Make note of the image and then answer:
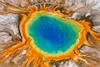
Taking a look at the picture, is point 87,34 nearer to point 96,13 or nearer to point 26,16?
point 96,13

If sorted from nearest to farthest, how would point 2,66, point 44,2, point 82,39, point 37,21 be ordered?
point 2,66 → point 82,39 → point 37,21 → point 44,2

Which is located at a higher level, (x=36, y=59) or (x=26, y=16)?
(x=26, y=16)

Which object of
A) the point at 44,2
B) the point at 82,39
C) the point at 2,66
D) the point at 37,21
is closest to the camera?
the point at 2,66

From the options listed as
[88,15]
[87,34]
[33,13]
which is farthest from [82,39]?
[33,13]

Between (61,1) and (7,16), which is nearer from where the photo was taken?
(7,16)

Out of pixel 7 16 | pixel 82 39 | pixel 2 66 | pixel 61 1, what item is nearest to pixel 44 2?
pixel 61 1
